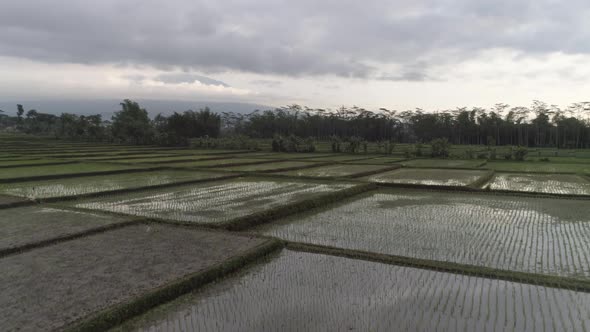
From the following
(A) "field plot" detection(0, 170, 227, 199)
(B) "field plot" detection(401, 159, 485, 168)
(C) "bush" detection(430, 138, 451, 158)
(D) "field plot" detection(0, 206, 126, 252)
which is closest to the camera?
(D) "field plot" detection(0, 206, 126, 252)

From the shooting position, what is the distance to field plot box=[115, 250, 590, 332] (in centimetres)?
460

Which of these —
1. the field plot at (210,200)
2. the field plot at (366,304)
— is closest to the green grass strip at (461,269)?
the field plot at (366,304)

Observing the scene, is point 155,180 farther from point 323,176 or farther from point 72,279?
point 72,279

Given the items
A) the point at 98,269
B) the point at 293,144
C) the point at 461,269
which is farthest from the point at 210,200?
the point at 293,144

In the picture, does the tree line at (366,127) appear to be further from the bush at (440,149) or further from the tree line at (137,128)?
the bush at (440,149)

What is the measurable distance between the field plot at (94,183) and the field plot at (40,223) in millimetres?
2104

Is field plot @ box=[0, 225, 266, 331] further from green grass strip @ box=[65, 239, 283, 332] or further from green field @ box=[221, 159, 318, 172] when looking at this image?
green field @ box=[221, 159, 318, 172]

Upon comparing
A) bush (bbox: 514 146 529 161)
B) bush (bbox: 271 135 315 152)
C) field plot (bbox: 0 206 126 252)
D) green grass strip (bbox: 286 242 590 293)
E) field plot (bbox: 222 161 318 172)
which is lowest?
green grass strip (bbox: 286 242 590 293)

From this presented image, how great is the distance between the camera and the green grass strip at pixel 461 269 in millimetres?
5781

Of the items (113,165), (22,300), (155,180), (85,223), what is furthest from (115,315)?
(113,165)

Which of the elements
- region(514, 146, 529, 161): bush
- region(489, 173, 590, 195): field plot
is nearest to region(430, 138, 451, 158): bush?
region(514, 146, 529, 161): bush

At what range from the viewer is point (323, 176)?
1784 cm

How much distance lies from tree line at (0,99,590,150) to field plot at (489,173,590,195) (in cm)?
2858

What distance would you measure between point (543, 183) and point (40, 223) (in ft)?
58.5
